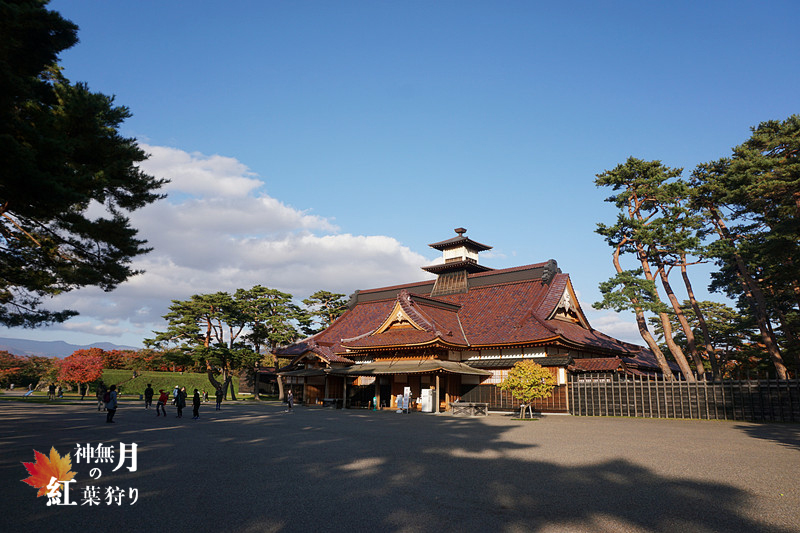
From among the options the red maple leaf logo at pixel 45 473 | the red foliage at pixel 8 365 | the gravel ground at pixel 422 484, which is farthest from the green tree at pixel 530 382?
the red foliage at pixel 8 365

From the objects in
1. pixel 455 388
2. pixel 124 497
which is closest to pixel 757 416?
pixel 455 388

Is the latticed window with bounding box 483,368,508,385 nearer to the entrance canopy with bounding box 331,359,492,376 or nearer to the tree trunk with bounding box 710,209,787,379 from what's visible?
the entrance canopy with bounding box 331,359,492,376

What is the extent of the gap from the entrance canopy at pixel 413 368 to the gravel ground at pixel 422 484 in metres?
13.2

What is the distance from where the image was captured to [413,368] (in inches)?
1125

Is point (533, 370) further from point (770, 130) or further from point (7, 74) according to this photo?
point (770, 130)

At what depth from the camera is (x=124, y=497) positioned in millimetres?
7043

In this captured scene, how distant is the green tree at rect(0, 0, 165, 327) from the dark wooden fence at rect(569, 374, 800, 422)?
23523 millimetres

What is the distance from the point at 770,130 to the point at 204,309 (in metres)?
47.5

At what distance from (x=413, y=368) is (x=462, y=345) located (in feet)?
12.8

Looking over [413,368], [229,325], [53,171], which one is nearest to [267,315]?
[229,325]

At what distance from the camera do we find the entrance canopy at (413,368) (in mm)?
27759

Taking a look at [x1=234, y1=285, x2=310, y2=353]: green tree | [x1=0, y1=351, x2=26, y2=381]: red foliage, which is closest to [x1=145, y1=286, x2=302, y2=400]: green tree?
[x1=234, y1=285, x2=310, y2=353]: green tree

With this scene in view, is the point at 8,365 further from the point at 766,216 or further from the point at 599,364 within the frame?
the point at 766,216

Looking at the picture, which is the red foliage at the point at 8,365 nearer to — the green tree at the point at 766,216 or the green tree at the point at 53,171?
the green tree at the point at 53,171
